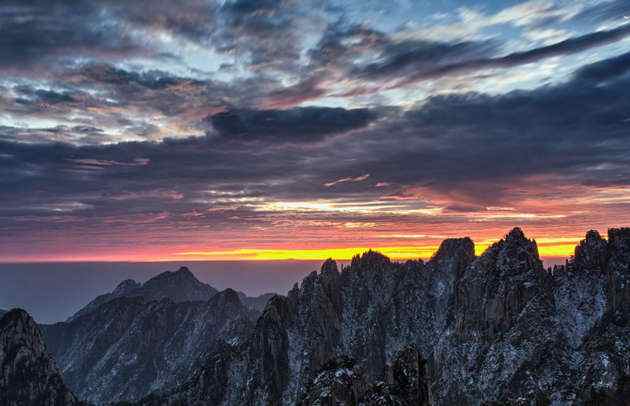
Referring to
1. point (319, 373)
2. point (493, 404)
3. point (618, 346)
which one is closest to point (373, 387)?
point (319, 373)

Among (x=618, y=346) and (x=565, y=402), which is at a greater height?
(x=618, y=346)

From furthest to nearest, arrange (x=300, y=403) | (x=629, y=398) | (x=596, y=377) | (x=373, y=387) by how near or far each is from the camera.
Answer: (x=596, y=377), (x=629, y=398), (x=300, y=403), (x=373, y=387)

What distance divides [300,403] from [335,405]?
6064 mm

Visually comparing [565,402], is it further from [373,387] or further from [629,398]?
[373,387]

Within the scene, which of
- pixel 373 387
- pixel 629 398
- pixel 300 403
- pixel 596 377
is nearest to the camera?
pixel 373 387

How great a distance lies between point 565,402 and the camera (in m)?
194

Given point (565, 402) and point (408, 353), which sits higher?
point (408, 353)

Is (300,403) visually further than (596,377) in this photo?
No

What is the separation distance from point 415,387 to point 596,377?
494 ft

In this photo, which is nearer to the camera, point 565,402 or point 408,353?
point 408,353

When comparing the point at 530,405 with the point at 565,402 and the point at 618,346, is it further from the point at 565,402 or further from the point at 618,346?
the point at 618,346

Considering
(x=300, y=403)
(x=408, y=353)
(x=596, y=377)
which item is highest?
(x=408, y=353)

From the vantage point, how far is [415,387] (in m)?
74.0

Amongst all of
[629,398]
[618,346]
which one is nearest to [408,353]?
[629,398]
